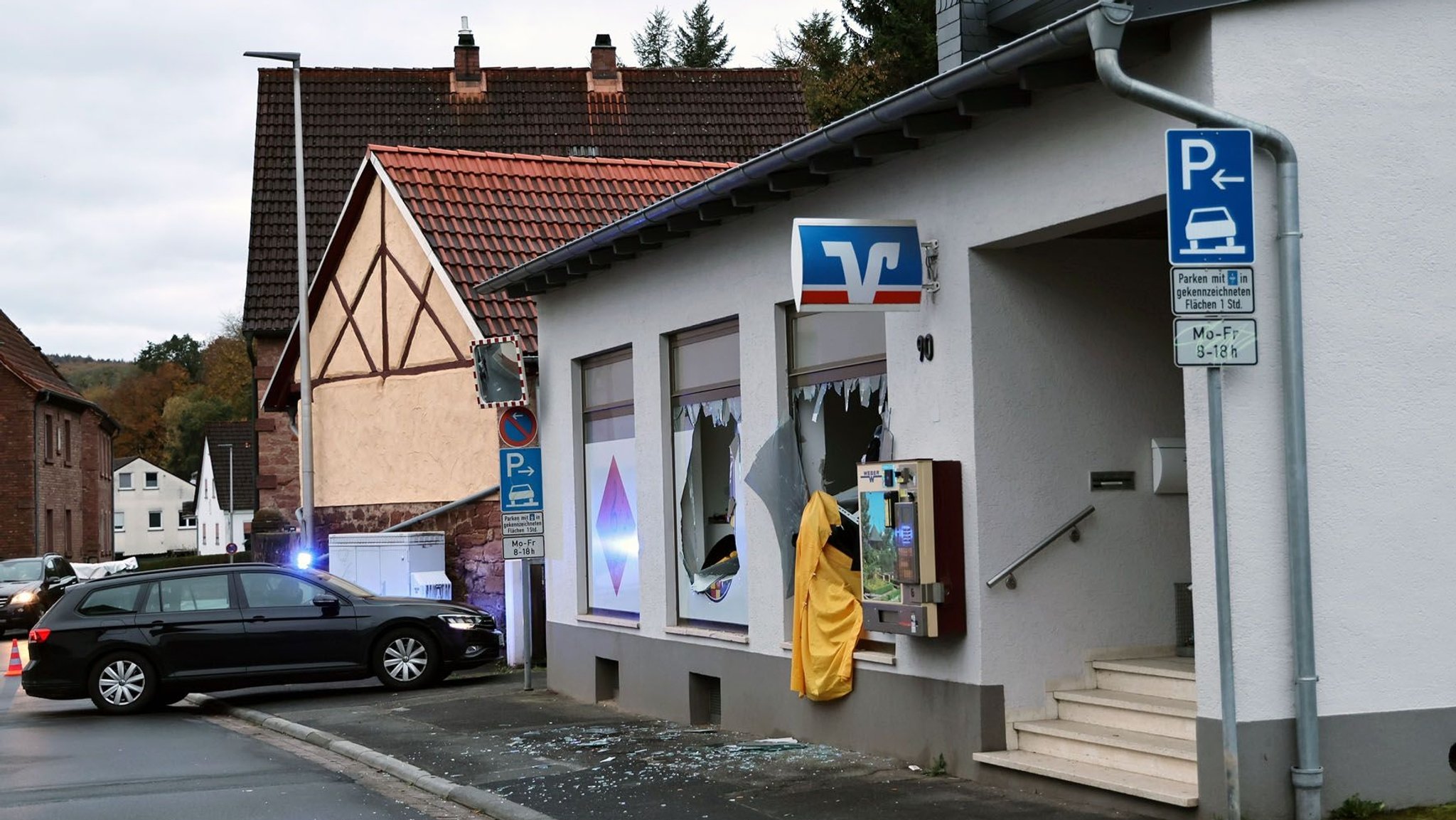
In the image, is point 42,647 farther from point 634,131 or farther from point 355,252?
point 634,131

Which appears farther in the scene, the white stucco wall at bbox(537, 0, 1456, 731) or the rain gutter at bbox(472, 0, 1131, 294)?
the rain gutter at bbox(472, 0, 1131, 294)

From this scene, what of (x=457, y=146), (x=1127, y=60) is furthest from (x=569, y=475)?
(x=457, y=146)

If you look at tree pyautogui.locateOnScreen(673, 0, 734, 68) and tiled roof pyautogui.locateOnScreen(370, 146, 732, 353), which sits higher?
tree pyautogui.locateOnScreen(673, 0, 734, 68)

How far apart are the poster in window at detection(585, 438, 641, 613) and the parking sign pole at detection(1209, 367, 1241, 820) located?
26.2 feet

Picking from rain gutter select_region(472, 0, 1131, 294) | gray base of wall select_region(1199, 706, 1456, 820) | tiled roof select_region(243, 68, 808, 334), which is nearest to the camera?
gray base of wall select_region(1199, 706, 1456, 820)

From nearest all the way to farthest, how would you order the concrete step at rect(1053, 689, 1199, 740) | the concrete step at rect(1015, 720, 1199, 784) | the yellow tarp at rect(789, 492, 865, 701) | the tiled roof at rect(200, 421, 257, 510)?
the concrete step at rect(1015, 720, 1199, 784) < the concrete step at rect(1053, 689, 1199, 740) < the yellow tarp at rect(789, 492, 865, 701) < the tiled roof at rect(200, 421, 257, 510)

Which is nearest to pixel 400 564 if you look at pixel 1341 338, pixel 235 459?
pixel 1341 338

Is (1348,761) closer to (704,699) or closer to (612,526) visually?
(704,699)

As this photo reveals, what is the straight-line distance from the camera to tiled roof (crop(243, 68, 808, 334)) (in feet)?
115

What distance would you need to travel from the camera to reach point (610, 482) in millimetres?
16094

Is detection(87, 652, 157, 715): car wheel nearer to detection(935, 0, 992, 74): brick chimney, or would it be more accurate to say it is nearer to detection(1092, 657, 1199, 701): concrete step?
detection(935, 0, 992, 74): brick chimney

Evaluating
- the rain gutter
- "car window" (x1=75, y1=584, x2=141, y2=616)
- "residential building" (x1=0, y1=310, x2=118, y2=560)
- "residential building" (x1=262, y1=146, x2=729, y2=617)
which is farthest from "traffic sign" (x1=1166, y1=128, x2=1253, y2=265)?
"residential building" (x1=0, y1=310, x2=118, y2=560)

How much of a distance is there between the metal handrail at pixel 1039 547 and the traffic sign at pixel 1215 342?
2.68 meters

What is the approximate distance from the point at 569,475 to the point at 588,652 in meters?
1.75
